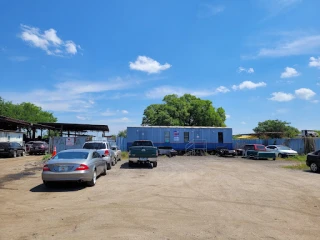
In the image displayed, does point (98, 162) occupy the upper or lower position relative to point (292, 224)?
upper

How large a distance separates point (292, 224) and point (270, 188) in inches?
196

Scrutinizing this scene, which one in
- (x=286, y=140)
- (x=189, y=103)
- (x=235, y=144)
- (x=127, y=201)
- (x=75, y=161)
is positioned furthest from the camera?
(x=189, y=103)

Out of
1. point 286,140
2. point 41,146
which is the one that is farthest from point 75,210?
point 286,140

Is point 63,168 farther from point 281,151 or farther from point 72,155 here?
point 281,151

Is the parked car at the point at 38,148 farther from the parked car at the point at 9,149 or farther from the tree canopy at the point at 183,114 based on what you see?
the tree canopy at the point at 183,114

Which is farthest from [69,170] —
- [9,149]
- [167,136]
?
[167,136]

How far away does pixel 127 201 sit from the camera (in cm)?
839

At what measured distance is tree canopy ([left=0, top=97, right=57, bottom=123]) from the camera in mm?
65231

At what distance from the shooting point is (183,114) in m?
58.1

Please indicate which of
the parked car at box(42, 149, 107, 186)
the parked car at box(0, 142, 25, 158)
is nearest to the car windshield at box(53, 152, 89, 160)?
the parked car at box(42, 149, 107, 186)

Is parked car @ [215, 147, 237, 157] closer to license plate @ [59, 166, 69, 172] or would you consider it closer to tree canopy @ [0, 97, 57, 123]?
license plate @ [59, 166, 69, 172]

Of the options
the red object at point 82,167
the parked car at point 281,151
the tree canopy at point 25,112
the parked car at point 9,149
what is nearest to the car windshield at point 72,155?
the red object at point 82,167

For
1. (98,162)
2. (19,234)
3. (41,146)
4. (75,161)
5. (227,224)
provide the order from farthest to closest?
(41,146) < (98,162) < (75,161) < (227,224) < (19,234)

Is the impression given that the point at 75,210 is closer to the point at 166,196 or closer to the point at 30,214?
the point at 30,214
